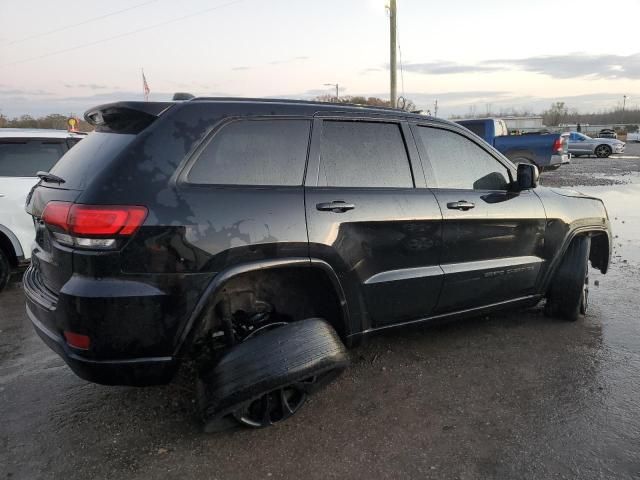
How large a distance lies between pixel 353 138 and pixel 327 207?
1.96ft

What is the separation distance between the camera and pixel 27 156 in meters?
5.56

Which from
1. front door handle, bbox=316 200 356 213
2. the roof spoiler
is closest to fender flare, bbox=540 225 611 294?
front door handle, bbox=316 200 356 213

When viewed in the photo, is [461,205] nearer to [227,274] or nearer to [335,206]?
[335,206]

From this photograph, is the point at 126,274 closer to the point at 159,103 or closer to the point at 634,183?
the point at 159,103

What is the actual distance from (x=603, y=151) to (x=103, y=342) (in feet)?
105

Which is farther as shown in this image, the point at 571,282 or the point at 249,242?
the point at 571,282

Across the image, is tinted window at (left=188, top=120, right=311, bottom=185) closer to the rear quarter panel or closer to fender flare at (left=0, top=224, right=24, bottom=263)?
the rear quarter panel

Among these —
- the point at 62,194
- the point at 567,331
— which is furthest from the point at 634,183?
the point at 62,194

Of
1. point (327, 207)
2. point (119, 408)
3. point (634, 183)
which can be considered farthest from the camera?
point (634, 183)

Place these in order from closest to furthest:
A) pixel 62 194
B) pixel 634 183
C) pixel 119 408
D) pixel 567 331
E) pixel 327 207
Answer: pixel 62 194 → pixel 327 207 → pixel 119 408 → pixel 567 331 → pixel 634 183

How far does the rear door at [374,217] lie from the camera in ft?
9.77

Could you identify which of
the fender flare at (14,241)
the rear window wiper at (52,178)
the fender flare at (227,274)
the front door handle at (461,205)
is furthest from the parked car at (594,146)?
the rear window wiper at (52,178)

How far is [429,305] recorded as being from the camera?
3531 mm

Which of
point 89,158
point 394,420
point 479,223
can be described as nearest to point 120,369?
point 89,158
